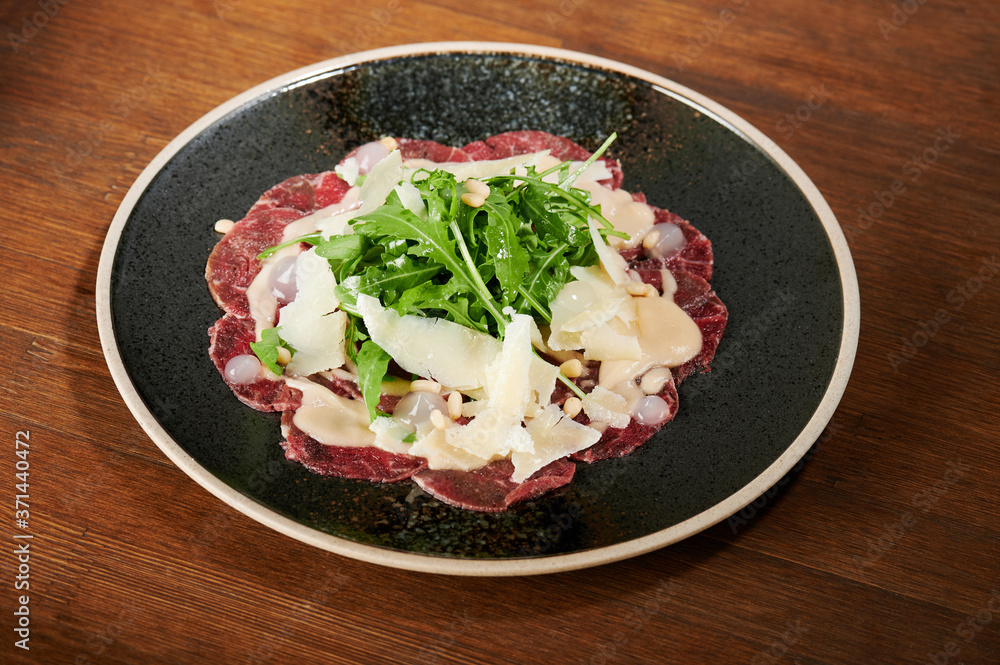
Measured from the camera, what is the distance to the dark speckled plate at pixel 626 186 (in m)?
2.29

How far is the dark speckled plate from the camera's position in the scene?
229cm

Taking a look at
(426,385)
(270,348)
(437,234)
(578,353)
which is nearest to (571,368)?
(578,353)

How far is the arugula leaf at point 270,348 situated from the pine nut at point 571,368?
2.85 ft

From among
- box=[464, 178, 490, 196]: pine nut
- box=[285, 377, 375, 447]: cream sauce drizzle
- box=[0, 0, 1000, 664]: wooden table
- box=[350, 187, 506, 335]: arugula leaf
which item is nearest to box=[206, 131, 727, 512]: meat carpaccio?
box=[285, 377, 375, 447]: cream sauce drizzle

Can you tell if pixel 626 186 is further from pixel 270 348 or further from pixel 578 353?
pixel 270 348

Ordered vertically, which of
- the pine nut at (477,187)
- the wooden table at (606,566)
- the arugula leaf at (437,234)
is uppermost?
the pine nut at (477,187)

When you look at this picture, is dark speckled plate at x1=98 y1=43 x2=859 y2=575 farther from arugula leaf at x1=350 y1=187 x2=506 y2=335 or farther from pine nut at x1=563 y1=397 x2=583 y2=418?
arugula leaf at x1=350 y1=187 x2=506 y2=335

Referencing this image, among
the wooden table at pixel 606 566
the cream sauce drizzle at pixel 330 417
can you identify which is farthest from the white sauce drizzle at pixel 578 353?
the wooden table at pixel 606 566

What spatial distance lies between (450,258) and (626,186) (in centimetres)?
105

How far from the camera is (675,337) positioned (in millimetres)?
2809

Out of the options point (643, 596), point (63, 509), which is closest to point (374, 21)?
point (63, 509)

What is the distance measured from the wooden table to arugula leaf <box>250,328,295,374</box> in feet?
1.37

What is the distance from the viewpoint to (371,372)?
8.38 feet

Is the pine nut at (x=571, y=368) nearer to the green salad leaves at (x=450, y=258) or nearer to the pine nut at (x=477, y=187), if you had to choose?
the green salad leaves at (x=450, y=258)
